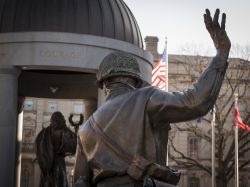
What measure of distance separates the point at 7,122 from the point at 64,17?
8.49ft

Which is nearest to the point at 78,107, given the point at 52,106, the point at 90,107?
the point at 52,106

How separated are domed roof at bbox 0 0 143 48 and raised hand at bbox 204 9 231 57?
32.3 feet

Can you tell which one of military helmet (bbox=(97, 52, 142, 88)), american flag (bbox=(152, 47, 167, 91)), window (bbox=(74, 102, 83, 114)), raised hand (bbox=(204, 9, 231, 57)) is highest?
window (bbox=(74, 102, 83, 114))

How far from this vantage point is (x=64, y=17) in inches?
518

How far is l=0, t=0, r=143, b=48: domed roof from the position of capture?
1306 cm

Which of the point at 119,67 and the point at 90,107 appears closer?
the point at 119,67

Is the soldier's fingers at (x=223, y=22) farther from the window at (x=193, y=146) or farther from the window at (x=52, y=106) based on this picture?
the window at (x=52, y=106)

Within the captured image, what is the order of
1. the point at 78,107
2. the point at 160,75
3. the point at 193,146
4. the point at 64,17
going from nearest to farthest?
the point at 64,17, the point at 160,75, the point at 193,146, the point at 78,107

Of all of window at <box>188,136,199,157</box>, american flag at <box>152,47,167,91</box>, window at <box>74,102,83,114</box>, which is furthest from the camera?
window at <box>74,102,83,114</box>

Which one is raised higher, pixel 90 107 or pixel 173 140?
pixel 90 107

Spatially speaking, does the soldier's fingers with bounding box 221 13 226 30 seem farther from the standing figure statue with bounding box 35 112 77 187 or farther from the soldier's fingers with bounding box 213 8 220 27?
the standing figure statue with bounding box 35 112 77 187

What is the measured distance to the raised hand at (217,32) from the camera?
10.9 ft

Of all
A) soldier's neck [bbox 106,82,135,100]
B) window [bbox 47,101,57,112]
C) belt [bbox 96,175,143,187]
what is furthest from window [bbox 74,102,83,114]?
belt [bbox 96,175,143,187]

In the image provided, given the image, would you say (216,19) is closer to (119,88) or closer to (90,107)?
(119,88)
